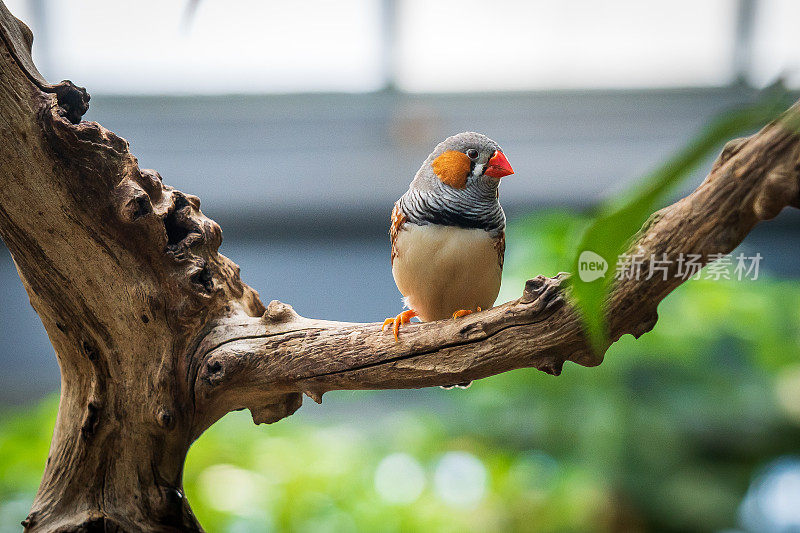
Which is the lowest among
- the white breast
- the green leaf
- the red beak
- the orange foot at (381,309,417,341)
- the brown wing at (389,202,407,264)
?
the green leaf

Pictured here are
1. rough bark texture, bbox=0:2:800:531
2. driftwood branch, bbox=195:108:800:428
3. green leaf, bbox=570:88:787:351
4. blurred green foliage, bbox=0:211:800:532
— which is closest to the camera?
green leaf, bbox=570:88:787:351

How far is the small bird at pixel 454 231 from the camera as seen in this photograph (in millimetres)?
1459

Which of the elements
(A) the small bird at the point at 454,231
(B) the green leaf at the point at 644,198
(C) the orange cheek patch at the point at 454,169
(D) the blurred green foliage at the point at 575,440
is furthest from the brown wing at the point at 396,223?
(D) the blurred green foliage at the point at 575,440

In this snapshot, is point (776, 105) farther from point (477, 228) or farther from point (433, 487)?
point (433, 487)

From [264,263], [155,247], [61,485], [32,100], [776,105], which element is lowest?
[776,105]

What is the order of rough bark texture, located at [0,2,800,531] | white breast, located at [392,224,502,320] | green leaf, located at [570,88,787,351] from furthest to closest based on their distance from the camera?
white breast, located at [392,224,502,320]
rough bark texture, located at [0,2,800,531]
green leaf, located at [570,88,787,351]

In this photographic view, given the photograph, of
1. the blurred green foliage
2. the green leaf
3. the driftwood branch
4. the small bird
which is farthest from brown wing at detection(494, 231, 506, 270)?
the blurred green foliage

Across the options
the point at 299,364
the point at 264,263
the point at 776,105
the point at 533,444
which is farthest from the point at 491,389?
the point at 776,105

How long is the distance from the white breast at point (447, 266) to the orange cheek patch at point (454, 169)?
115mm

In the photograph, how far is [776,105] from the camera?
0.30 metres

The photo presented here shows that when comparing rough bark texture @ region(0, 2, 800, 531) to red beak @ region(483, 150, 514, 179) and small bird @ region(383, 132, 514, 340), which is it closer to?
small bird @ region(383, 132, 514, 340)

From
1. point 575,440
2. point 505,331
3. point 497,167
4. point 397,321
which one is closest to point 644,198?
point 505,331

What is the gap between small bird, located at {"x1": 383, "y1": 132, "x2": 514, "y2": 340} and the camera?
146 cm

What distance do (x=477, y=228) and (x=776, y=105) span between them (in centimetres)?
117
